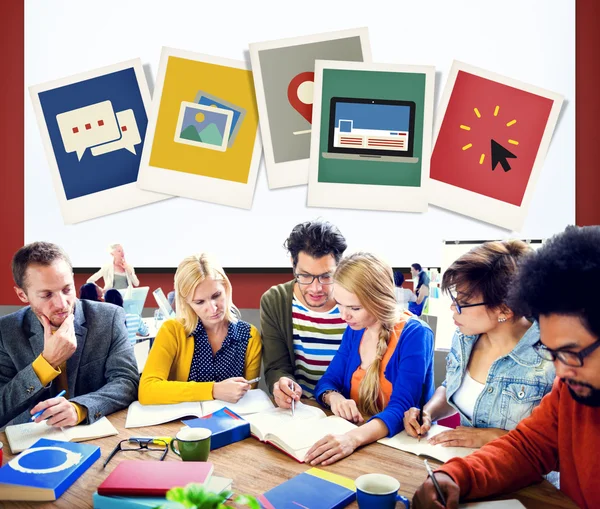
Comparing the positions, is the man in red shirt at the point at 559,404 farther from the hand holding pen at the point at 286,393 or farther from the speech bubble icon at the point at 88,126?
the speech bubble icon at the point at 88,126

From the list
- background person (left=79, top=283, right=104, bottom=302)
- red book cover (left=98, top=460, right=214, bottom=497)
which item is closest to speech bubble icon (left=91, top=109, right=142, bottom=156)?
background person (left=79, top=283, right=104, bottom=302)

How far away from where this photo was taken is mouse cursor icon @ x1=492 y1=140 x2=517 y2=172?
2.97 metres

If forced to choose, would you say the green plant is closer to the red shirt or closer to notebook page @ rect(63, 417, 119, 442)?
the red shirt

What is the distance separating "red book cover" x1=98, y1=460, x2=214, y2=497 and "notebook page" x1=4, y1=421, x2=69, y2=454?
32cm

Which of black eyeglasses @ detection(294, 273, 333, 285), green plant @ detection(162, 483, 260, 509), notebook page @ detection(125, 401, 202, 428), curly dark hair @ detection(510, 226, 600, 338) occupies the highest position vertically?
curly dark hair @ detection(510, 226, 600, 338)

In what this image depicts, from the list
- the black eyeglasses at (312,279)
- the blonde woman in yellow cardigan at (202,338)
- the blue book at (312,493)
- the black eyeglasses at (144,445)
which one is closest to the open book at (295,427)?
the blue book at (312,493)

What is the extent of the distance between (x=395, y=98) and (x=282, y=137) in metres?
0.64

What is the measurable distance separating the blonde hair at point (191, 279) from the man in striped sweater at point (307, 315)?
0.25m

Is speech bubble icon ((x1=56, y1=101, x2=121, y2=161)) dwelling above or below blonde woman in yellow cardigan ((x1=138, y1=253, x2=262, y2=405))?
above


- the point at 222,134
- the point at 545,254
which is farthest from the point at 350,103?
the point at 545,254

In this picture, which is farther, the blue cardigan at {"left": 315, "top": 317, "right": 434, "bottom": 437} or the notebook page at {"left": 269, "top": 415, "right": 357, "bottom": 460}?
the blue cardigan at {"left": 315, "top": 317, "right": 434, "bottom": 437}

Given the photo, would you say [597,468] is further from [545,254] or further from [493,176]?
[493,176]

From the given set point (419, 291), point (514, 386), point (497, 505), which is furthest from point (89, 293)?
point (497, 505)

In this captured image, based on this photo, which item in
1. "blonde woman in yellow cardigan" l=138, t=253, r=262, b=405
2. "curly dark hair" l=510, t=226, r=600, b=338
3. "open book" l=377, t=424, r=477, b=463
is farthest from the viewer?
"blonde woman in yellow cardigan" l=138, t=253, r=262, b=405
